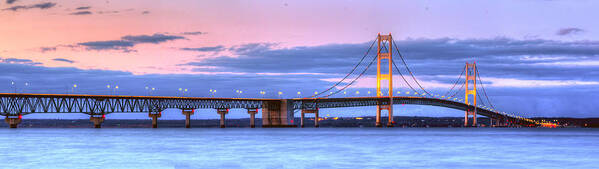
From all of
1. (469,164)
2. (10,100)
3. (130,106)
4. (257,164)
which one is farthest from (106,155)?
(130,106)

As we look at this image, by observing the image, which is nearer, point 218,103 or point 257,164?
point 257,164

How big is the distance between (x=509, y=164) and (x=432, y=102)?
115 metres

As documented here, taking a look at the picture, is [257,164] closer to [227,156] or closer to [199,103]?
[227,156]

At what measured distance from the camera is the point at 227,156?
136 feet

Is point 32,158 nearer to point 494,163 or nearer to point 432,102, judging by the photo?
point 494,163

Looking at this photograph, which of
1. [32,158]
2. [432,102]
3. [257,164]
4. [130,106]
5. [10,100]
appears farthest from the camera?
[432,102]

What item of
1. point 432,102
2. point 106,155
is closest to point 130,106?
point 432,102

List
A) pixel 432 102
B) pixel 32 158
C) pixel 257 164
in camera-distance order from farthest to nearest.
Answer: pixel 432 102
pixel 32 158
pixel 257 164

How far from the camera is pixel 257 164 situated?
3481 cm

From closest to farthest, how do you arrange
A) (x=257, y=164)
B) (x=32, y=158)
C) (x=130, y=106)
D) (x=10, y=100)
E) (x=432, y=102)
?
1. (x=257, y=164)
2. (x=32, y=158)
3. (x=10, y=100)
4. (x=130, y=106)
5. (x=432, y=102)

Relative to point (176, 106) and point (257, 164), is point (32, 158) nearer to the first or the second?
point (257, 164)

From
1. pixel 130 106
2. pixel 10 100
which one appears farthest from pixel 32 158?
pixel 130 106

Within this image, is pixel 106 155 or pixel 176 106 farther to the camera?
pixel 176 106

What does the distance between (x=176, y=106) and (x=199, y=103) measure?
6.11 metres
